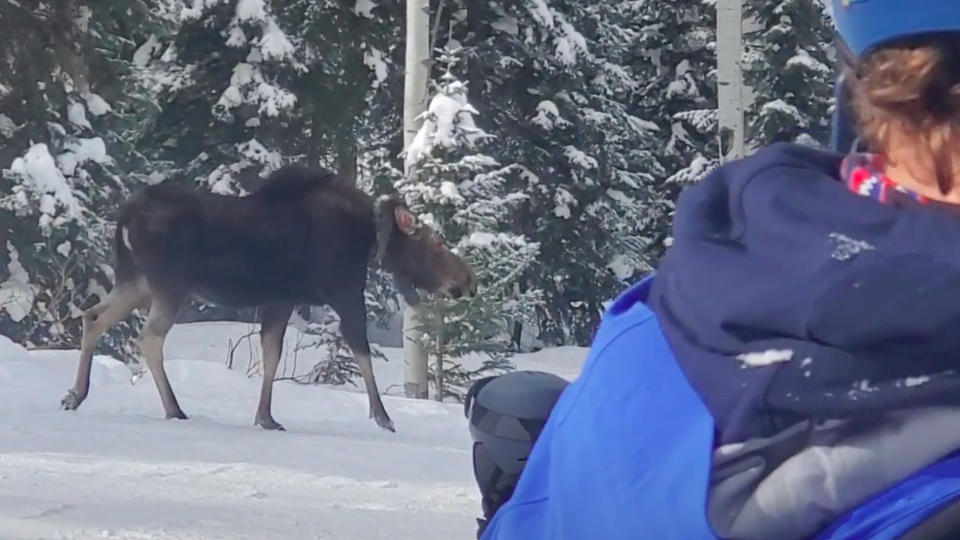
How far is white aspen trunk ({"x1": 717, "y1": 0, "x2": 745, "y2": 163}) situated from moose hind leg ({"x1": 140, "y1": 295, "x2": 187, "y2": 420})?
8.07m

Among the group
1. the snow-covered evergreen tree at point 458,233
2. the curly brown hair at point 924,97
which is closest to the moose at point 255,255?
the snow-covered evergreen tree at point 458,233

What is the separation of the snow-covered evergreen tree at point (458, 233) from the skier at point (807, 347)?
36.1 feet

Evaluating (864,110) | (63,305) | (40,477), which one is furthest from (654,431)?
(63,305)

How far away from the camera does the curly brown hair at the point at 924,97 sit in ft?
3.97

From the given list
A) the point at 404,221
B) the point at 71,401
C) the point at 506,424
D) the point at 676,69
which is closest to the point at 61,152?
the point at 404,221

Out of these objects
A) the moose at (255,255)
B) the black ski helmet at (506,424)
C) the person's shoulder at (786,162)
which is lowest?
the moose at (255,255)

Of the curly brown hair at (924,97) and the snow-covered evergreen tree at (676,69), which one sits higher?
the curly brown hair at (924,97)

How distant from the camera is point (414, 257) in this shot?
10109 mm

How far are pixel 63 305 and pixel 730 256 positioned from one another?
15.1m

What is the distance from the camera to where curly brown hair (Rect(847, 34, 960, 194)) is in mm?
1210

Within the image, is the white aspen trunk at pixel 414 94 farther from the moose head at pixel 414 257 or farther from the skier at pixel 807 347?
the skier at pixel 807 347

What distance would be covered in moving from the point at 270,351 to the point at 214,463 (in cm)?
275

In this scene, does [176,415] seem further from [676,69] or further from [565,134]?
[676,69]

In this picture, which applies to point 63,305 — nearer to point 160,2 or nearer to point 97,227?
point 97,227
